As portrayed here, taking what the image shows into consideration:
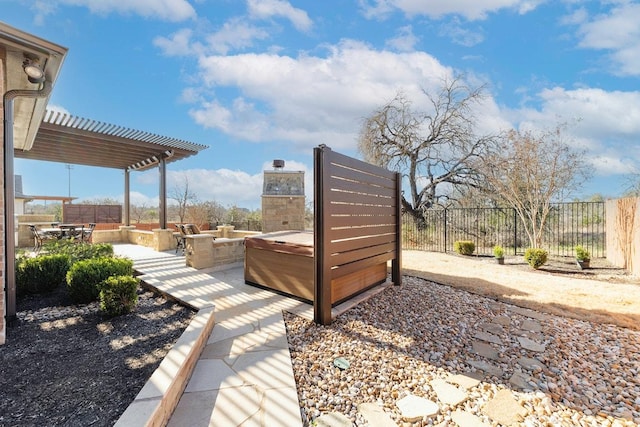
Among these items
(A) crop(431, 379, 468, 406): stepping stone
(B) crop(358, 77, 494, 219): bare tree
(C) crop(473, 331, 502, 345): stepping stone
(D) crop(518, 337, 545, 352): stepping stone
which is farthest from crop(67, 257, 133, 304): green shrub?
(B) crop(358, 77, 494, 219): bare tree

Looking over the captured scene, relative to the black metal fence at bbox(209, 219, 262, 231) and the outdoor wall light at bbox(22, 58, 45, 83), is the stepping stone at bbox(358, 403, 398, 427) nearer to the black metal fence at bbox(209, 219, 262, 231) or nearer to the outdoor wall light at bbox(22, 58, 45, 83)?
the outdoor wall light at bbox(22, 58, 45, 83)

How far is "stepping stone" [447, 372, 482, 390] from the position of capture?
83.0 inches

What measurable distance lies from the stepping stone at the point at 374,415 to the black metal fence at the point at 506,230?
8.11 m

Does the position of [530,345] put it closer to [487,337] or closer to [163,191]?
[487,337]

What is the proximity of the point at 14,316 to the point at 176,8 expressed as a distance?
5.69 metres

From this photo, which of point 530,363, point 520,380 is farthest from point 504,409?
point 530,363

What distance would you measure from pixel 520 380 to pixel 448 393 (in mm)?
692

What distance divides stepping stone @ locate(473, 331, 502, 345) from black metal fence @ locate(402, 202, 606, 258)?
20.8 ft

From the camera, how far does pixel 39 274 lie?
378 cm

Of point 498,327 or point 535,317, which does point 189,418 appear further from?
point 535,317

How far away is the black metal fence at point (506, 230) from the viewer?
8.66 m

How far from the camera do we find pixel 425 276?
5430 millimetres

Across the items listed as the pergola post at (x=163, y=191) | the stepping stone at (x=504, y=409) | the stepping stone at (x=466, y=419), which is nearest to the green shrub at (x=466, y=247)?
the stepping stone at (x=504, y=409)

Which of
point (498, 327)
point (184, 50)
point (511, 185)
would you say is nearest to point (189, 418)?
point (498, 327)
